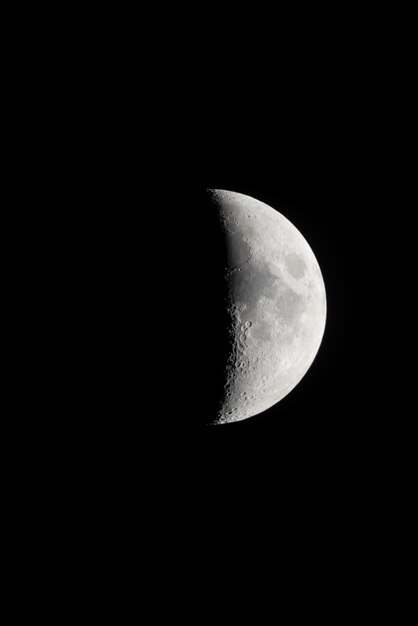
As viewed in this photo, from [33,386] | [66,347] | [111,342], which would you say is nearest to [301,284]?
[111,342]

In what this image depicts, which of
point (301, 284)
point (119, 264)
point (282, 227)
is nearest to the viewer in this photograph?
point (119, 264)

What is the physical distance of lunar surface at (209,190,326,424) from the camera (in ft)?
11.2

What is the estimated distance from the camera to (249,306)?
3.39 metres

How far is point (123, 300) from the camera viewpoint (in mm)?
3178

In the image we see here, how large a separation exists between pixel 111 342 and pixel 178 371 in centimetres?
43

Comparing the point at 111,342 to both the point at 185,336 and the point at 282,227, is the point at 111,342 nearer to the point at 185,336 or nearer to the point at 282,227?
the point at 185,336

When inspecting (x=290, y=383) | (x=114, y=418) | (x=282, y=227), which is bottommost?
(x=114, y=418)

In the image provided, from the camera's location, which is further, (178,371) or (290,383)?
(290,383)

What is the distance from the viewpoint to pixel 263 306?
134 inches

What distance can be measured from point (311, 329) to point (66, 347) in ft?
5.36

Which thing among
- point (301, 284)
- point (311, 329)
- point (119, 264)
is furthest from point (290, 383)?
point (119, 264)

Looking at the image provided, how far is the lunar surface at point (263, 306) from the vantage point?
3400 mm

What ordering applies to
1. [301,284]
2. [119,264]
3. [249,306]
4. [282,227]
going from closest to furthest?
[119,264] < [249,306] < [301,284] < [282,227]

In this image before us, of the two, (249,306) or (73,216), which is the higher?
(73,216)
